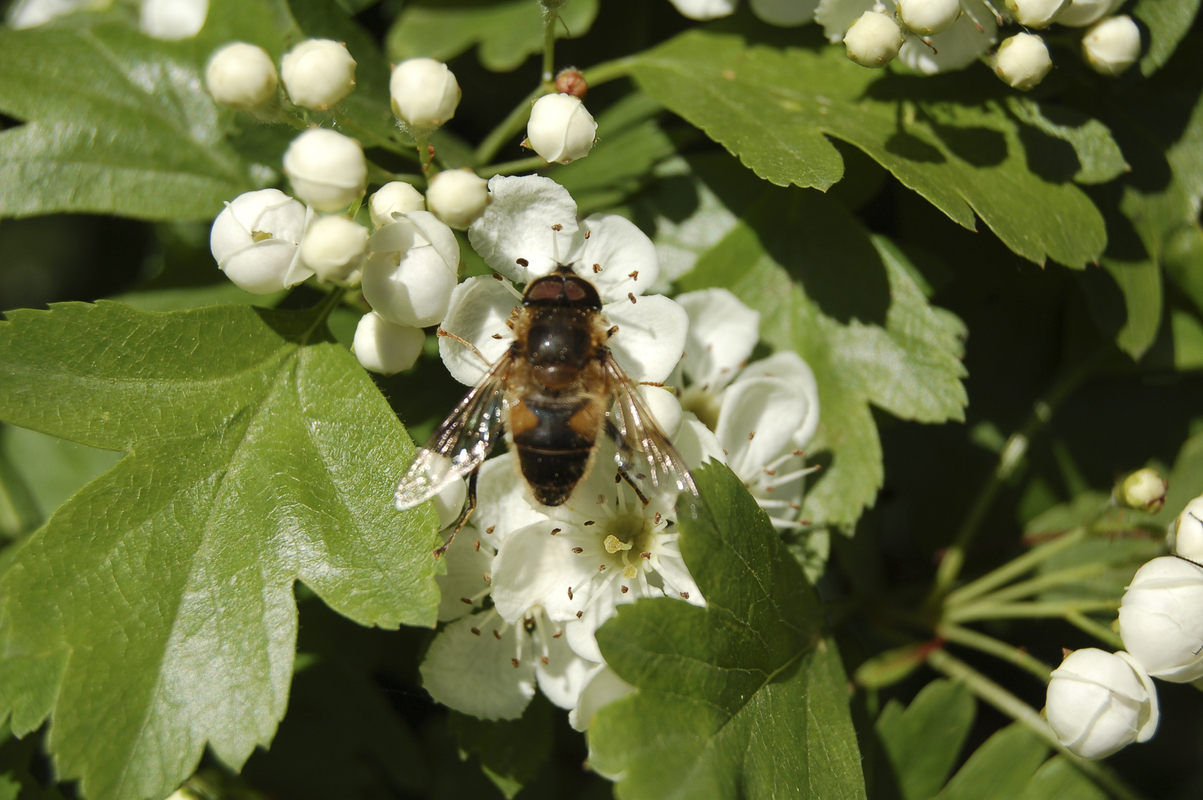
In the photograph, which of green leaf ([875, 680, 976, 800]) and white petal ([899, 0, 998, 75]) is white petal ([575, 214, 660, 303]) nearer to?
white petal ([899, 0, 998, 75])

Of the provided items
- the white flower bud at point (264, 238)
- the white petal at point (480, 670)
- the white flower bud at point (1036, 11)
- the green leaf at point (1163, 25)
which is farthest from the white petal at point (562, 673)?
the green leaf at point (1163, 25)

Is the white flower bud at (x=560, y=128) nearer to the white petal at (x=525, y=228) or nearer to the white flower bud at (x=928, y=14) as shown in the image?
the white petal at (x=525, y=228)

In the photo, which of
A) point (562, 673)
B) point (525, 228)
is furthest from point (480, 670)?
point (525, 228)

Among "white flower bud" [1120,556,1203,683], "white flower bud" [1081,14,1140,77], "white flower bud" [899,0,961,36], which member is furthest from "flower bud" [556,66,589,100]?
"white flower bud" [1120,556,1203,683]

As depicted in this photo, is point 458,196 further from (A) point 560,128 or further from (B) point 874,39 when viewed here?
(B) point 874,39

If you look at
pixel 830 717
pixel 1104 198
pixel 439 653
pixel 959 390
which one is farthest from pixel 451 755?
pixel 1104 198

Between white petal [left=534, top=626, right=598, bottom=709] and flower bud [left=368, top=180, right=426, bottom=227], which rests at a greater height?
flower bud [left=368, top=180, right=426, bottom=227]

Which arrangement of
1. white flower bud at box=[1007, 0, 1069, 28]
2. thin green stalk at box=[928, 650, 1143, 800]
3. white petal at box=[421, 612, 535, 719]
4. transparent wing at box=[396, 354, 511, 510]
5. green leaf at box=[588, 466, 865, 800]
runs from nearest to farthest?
1. green leaf at box=[588, 466, 865, 800]
2. transparent wing at box=[396, 354, 511, 510]
3. white flower bud at box=[1007, 0, 1069, 28]
4. white petal at box=[421, 612, 535, 719]
5. thin green stalk at box=[928, 650, 1143, 800]
